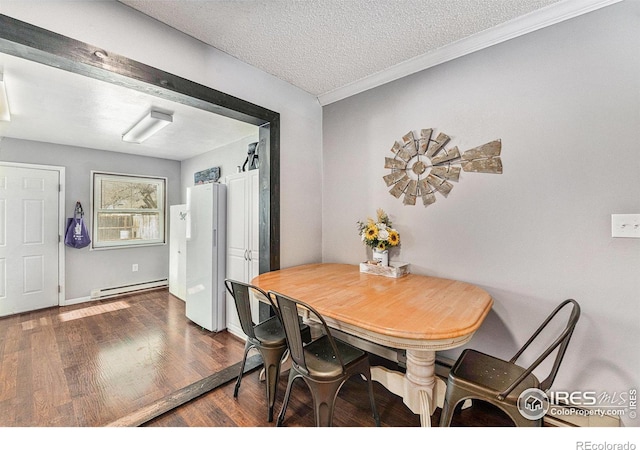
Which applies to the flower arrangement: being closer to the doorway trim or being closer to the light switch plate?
the light switch plate

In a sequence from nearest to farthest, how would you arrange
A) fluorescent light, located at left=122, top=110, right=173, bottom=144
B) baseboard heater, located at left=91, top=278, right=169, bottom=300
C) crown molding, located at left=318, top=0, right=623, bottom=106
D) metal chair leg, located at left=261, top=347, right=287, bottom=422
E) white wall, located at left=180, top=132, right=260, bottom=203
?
crown molding, located at left=318, top=0, right=623, bottom=106
metal chair leg, located at left=261, top=347, right=287, bottom=422
fluorescent light, located at left=122, top=110, right=173, bottom=144
white wall, located at left=180, top=132, right=260, bottom=203
baseboard heater, located at left=91, top=278, right=169, bottom=300

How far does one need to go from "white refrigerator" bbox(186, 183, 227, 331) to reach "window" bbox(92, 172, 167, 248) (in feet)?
7.05

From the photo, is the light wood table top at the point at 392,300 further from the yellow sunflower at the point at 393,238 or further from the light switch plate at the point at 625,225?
the light switch plate at the point at 625,225

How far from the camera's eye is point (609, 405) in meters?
1.45

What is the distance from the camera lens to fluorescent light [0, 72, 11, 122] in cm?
218

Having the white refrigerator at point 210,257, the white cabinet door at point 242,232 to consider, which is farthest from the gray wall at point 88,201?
the white cabinet door at point 242,232

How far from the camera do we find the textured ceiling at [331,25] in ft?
5.06

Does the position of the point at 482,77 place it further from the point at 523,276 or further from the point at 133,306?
the point at 133,306

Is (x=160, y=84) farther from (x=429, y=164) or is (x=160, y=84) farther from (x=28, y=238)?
(x=28, y=238)

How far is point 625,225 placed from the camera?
1.39 meters

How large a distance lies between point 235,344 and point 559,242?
2.78 meters

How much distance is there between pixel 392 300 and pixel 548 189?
1145 millimetres

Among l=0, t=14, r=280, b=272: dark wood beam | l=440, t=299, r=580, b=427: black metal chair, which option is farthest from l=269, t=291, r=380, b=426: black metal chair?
l=0, t=14, r=280, b=272: dark wood beam

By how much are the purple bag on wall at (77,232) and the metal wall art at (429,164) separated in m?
4.41
